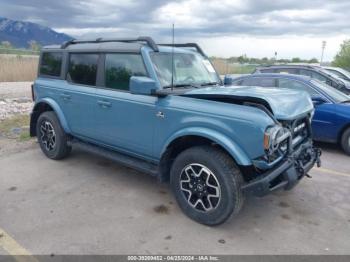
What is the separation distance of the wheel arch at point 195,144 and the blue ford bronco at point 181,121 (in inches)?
0.4

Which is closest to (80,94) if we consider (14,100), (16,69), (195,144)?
(195,144)

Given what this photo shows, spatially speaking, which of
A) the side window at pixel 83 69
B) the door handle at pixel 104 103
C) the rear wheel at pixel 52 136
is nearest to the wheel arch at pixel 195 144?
the door handle at pixel 104 103

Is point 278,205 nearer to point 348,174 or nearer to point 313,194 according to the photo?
point 313,194

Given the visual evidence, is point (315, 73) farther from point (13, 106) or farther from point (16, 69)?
point (16, 69)

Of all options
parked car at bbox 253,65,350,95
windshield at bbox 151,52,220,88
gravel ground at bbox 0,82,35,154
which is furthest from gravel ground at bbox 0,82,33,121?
parked car at bbox 253,65,350,95

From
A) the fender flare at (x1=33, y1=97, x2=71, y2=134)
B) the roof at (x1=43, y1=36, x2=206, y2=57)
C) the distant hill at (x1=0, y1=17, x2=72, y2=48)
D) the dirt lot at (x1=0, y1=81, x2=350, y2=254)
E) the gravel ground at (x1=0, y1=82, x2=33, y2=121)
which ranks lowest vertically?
the dirt lot at (x1=0, y1=81, x2=350, y2=254)

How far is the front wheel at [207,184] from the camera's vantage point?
11.2 ft

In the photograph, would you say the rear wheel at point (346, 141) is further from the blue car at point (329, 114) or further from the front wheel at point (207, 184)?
the front wheel at point (207, 184)

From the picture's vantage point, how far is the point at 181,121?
3693 millimetres

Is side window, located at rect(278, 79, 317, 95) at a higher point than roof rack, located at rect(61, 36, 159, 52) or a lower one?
lower

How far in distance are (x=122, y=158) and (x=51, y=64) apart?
2279mm

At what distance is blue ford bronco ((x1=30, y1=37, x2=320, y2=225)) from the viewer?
11.0 ft

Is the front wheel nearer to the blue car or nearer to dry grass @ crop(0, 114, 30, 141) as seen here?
the blue car

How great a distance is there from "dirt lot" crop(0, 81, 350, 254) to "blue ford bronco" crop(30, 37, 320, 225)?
0.36m
